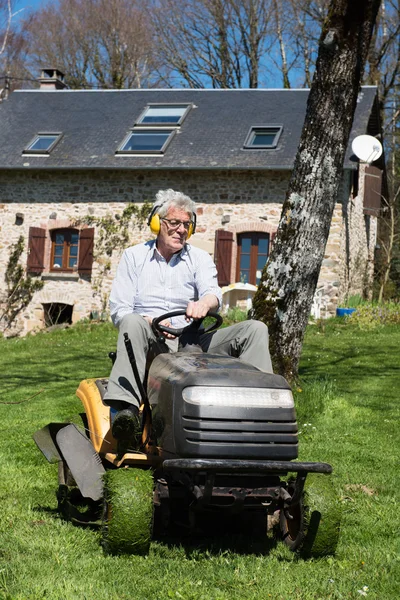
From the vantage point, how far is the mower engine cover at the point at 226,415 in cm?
358

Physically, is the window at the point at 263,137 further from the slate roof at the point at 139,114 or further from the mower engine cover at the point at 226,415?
the mower engine cover at the point at 226,415

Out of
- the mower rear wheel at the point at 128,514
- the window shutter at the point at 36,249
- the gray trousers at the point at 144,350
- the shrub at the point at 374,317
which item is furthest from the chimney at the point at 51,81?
the mower rear wheel at the point at 128,514

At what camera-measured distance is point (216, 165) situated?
58.4ft

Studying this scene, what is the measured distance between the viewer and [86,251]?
62.3ft

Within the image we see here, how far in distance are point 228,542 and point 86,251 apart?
15420 mm

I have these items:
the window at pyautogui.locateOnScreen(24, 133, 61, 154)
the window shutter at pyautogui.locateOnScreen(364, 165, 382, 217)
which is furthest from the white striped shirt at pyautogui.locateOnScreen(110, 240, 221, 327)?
the window shutter at pyautogui.locateOnScreen(364, 165, 382, 217)

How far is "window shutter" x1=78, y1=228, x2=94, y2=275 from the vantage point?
62.3 ft

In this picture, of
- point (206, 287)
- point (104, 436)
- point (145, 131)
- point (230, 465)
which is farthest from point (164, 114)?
point (230, 465)

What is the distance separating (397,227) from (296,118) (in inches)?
197

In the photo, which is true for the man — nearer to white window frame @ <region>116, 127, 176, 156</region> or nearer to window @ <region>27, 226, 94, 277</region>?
white window frame @ <region>116, 127, 176, 156</region>

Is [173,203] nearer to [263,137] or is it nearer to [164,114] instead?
[263,137]

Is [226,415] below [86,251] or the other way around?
below

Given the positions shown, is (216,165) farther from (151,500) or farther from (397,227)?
(151,500)

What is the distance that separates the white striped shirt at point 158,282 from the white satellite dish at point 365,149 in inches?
518
